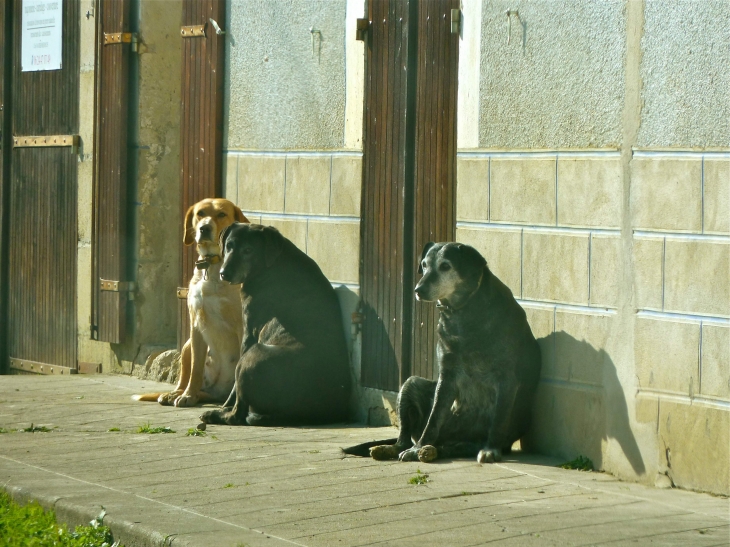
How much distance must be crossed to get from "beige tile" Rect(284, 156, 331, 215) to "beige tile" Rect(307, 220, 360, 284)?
4.8 inches

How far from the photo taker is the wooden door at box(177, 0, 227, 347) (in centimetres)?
890

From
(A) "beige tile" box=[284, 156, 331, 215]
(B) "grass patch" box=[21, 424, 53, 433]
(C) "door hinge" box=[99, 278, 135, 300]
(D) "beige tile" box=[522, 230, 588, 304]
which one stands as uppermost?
(A) "beige tile" box=[284, 156, 331, 215]

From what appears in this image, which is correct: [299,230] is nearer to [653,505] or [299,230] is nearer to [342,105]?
[342,105]

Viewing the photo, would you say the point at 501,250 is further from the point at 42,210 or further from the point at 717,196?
the point at 42,210

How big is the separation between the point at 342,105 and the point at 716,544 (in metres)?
4.25

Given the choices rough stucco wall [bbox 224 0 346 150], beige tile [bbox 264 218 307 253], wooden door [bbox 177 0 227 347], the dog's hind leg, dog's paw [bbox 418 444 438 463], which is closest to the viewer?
dog's paw [bbox 418 444 438 463]

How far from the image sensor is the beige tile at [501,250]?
657 cm

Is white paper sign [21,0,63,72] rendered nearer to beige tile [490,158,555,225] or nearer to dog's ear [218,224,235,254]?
dog's ear [218,224,235,254]

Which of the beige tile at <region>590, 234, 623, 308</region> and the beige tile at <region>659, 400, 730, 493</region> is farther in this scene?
the beige tile at <region>590, 234, 623, 308</region>

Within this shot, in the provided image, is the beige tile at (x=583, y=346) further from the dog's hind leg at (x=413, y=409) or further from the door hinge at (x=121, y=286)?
the door hinge at (x=121, y=286)

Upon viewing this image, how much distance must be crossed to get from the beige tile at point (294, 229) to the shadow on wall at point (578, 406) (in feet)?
7.60

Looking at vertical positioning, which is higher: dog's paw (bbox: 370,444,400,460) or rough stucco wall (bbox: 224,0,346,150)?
rough stucco wall (bbox: 224,0,346,150)

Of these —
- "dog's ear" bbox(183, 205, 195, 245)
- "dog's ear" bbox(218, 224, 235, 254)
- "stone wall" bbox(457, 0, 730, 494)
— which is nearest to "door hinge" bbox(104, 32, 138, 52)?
"dog's ear" bbox(183, 205, 195, 245)

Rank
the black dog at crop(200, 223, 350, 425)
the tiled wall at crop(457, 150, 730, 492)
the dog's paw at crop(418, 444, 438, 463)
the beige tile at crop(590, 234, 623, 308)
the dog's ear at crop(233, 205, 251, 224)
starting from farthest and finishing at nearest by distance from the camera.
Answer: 1. the dog's ear at crop(233, 205, 251, 224)
2. the black dog at crop(200, 223, 350, 425)
3. the dog's paw at crop(418, 444, 438, 463)
4. the beige tile at crop(590, 234, 623, 308)
5. the tiled wall at crop(457, 150, 730, 492)
